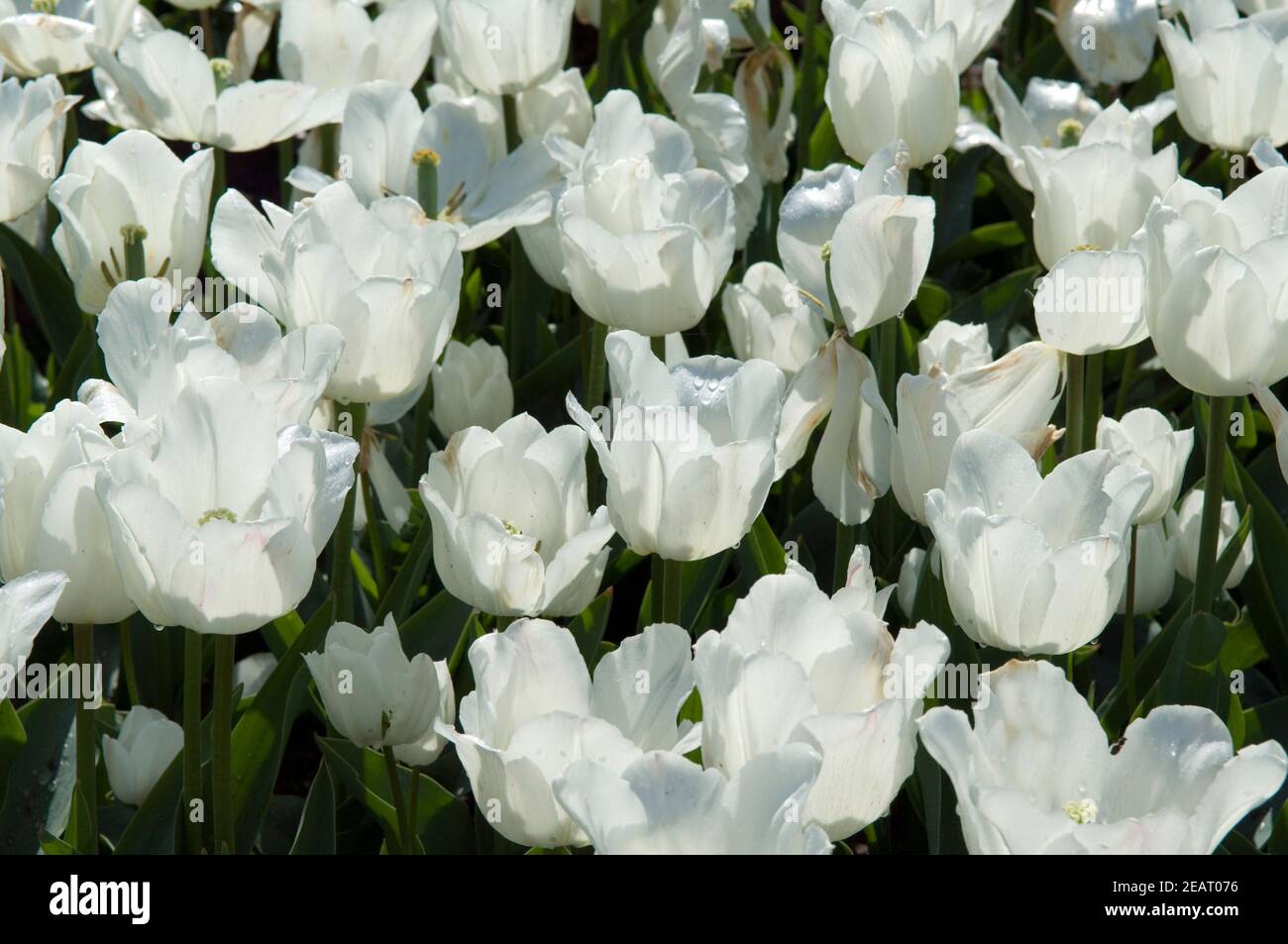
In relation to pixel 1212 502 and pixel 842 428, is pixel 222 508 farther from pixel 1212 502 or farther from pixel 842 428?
pixel 1212 502

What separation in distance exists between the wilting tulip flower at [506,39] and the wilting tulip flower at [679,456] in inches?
35.6

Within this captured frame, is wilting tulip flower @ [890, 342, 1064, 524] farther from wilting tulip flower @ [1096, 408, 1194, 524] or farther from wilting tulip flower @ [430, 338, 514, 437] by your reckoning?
wilting tulip flower @ [430, 338, 514, 437]

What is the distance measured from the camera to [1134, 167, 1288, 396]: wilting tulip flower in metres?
1.53

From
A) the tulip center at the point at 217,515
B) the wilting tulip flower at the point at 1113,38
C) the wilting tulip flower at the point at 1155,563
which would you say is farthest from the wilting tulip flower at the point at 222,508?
the wilting tulip flower at the point at 1113,38

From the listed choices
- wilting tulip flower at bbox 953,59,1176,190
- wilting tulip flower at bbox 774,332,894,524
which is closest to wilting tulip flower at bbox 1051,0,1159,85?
wilting tulip flower at bbox 953,59,1176,190

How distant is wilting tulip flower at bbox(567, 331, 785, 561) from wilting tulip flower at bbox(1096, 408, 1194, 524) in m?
0.46

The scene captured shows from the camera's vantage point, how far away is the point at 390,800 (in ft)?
5.42

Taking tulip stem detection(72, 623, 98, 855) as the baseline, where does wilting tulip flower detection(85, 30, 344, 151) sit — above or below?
above

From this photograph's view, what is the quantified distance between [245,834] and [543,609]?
0.38 m

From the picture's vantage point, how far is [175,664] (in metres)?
1.99

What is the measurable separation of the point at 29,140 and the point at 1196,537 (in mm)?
1531

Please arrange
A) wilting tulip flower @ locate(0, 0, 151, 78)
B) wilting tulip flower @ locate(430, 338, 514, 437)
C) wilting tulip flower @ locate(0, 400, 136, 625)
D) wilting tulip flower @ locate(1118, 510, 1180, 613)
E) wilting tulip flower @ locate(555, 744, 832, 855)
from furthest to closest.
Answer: wilting tulip flower @ locate(0, 0, 151, 78), wilting tulip flower @ locate(430, 338, 514, 437), wilting tulip flower @ locate(1118, 510, 1180, 613), wilting tulip flower @ locate(0, 400, 136, 625), wilting tulip flower @ locate(555, 744, 832, 855)

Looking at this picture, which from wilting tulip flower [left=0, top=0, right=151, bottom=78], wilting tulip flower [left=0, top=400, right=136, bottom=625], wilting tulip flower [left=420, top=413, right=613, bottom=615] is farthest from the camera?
wilting tulip flower [left=0, top=0, right=151, bottom=78]
